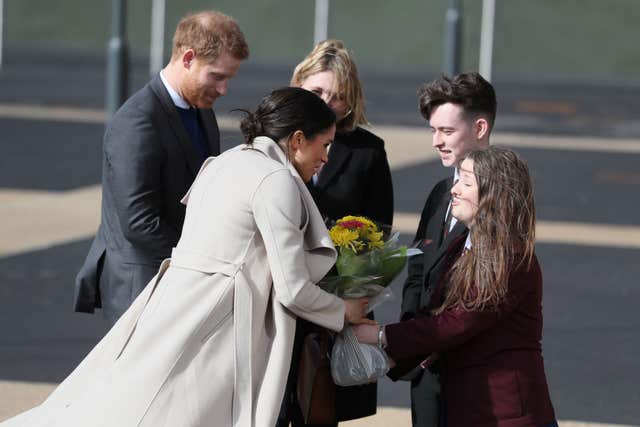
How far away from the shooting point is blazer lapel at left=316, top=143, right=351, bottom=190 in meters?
5.42

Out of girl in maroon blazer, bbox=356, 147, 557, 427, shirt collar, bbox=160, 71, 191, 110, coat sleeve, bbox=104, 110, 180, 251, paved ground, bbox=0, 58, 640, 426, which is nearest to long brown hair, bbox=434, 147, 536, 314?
girl in maroon blazer, bbox=356, 147, 557, 427

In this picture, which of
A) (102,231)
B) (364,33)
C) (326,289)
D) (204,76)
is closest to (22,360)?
(102,231)

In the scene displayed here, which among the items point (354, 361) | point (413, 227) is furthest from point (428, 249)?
point (413, 227)

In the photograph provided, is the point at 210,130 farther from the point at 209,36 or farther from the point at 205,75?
the point at 209,36

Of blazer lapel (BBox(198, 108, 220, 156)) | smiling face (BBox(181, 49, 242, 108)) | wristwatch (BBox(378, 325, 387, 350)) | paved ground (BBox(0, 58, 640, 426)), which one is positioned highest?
smiling face (BBox(181, 49, 242, 108))

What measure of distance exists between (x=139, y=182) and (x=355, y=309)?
1113 millimetres

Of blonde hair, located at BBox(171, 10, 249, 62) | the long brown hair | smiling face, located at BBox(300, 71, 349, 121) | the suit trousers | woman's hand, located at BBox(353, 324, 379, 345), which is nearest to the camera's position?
the long brown hair

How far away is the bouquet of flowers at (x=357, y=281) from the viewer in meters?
4.25

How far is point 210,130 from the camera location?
5.41 metres

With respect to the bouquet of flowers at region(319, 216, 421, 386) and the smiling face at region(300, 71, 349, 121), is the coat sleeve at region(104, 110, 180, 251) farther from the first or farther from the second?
the bouquet of flowers at region(319, 216, 421, 386)

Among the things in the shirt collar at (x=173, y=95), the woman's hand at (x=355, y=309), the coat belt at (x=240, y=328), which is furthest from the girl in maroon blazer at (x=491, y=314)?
the shirt collar at (x=173, y=95)

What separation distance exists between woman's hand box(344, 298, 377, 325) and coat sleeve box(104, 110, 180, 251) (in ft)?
3.33

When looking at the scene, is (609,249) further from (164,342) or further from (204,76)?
(164,342)

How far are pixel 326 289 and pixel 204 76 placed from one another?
46.4 inches
